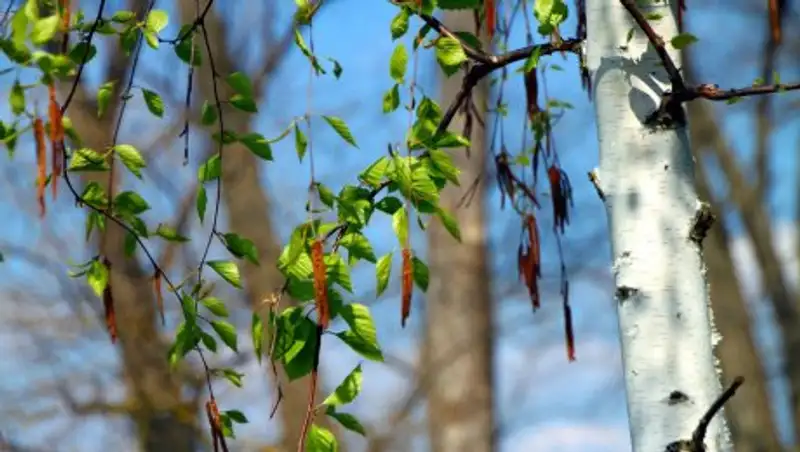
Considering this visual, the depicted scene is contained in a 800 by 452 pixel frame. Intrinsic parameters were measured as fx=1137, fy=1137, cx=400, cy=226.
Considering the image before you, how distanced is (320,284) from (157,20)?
70cm

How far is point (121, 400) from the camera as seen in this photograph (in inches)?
301

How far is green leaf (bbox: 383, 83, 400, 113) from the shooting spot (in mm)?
2311

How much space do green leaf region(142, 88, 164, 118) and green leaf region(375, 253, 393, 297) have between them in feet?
2.14

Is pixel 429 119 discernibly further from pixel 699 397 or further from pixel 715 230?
pixel 715 230

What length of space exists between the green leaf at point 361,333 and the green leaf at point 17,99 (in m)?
0.71

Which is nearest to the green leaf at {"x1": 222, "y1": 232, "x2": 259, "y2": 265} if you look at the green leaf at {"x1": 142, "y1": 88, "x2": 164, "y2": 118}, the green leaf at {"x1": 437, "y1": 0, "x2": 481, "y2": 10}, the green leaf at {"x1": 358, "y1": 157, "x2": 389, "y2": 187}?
the green leaf at {"x1": 142, "y1": 88, "x2": 164, "y2": 118}

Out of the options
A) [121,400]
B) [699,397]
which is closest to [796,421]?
[121,400]

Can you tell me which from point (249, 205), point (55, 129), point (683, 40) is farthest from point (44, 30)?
point (249, 205)

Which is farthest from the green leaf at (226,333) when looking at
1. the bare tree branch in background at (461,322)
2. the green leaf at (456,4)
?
the bare tree branch in background at (461,322)

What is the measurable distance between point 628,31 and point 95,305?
6433 mm

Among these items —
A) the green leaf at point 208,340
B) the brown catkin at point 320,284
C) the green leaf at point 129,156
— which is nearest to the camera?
the brown catkin at point 320,284

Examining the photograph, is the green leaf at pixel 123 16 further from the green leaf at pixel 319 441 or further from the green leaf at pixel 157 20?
the green leaf at pixel 319 441

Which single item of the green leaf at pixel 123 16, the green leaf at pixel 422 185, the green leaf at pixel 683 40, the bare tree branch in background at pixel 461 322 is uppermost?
the bare tree branch in background at pixel 461 322

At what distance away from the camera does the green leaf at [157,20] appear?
2.23 meters
